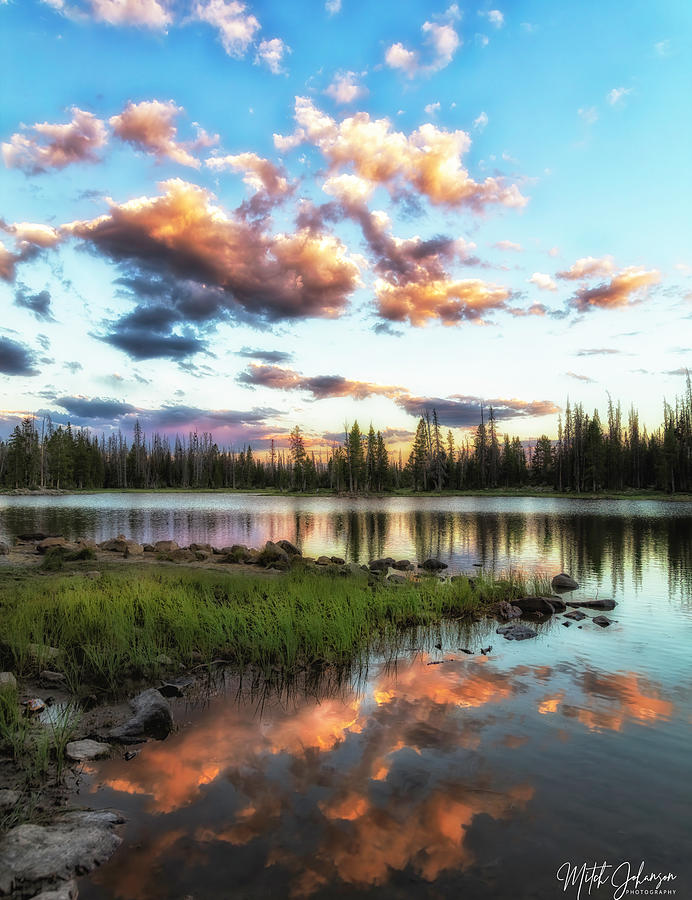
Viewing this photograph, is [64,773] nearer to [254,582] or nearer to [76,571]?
[254,582]

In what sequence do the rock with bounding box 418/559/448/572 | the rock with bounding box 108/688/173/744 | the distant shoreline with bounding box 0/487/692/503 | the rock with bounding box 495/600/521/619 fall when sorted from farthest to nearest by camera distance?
the distant shoreline with bounding box 0/487/692/503 → the rock with bounding box 418/559/448/572 → the rock with bounding box 495/600/521/619 → the rock with bounding box 108/688/173/744

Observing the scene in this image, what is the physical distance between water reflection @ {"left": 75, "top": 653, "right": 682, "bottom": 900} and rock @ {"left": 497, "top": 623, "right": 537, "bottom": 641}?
3.43 meters

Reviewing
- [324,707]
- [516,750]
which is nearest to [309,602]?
[324,707]

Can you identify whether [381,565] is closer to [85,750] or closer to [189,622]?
[189,622]

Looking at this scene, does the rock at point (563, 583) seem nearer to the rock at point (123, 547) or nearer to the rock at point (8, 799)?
the rock at point (8, 799)

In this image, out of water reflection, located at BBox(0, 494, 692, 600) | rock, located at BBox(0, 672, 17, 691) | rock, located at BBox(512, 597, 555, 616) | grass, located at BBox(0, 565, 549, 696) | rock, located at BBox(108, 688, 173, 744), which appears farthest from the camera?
water reflection, located at BBox(0, 494, 692, 600)

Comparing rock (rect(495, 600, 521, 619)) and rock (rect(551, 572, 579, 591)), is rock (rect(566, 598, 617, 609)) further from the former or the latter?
rock (rect(551, 572, 579, 591))

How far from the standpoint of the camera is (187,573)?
56.6ft

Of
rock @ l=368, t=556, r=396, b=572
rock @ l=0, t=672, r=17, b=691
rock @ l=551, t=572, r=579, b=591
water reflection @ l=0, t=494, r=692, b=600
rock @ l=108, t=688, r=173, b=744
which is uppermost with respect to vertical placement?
rock @ l=0, t=672, r=17, b=691

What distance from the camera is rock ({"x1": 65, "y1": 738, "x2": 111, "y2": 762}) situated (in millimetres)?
6434

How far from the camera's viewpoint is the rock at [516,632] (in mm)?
12859

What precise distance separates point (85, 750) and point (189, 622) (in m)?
4.27

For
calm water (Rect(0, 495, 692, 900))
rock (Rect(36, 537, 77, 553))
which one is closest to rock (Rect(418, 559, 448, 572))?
calm water (Rect(0, 495, 692, 900))

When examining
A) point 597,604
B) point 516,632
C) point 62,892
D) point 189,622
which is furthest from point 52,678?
point 597,604
